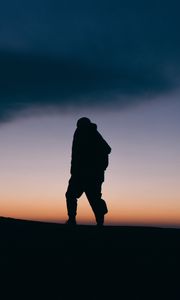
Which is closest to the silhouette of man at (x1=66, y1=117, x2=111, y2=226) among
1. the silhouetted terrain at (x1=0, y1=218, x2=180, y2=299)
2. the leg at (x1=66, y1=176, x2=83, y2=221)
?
the leg at (x1=66, y1=176, x2=83, y2=221)

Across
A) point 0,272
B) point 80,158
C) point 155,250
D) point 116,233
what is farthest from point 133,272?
point 80,158

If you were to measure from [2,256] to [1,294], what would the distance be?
1.55 metres

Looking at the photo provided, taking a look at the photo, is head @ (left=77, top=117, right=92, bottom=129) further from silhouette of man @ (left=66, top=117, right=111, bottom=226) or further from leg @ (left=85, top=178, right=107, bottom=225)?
leg @ (left=85, top=178, right=107, bottom=225)

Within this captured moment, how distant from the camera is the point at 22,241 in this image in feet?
33.1

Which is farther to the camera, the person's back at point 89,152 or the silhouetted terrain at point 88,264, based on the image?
the person's back at point 89,152

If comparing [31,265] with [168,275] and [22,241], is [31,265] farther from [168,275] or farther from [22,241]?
[168,275]

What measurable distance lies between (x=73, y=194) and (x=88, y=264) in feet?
13.3

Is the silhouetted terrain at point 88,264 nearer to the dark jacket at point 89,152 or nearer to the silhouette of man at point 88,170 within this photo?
the silhouette of man at point 88,170

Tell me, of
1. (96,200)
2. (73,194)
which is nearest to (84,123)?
(73,194)

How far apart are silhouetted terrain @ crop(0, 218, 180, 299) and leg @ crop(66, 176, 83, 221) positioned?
148 centimetres

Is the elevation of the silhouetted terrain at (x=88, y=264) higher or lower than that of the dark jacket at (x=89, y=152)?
lower

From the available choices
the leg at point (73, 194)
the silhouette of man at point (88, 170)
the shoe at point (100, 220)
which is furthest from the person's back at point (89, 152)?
the shoe at point (100, 220)

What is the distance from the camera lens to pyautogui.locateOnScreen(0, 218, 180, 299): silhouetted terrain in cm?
775

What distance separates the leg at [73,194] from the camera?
1259 cm
